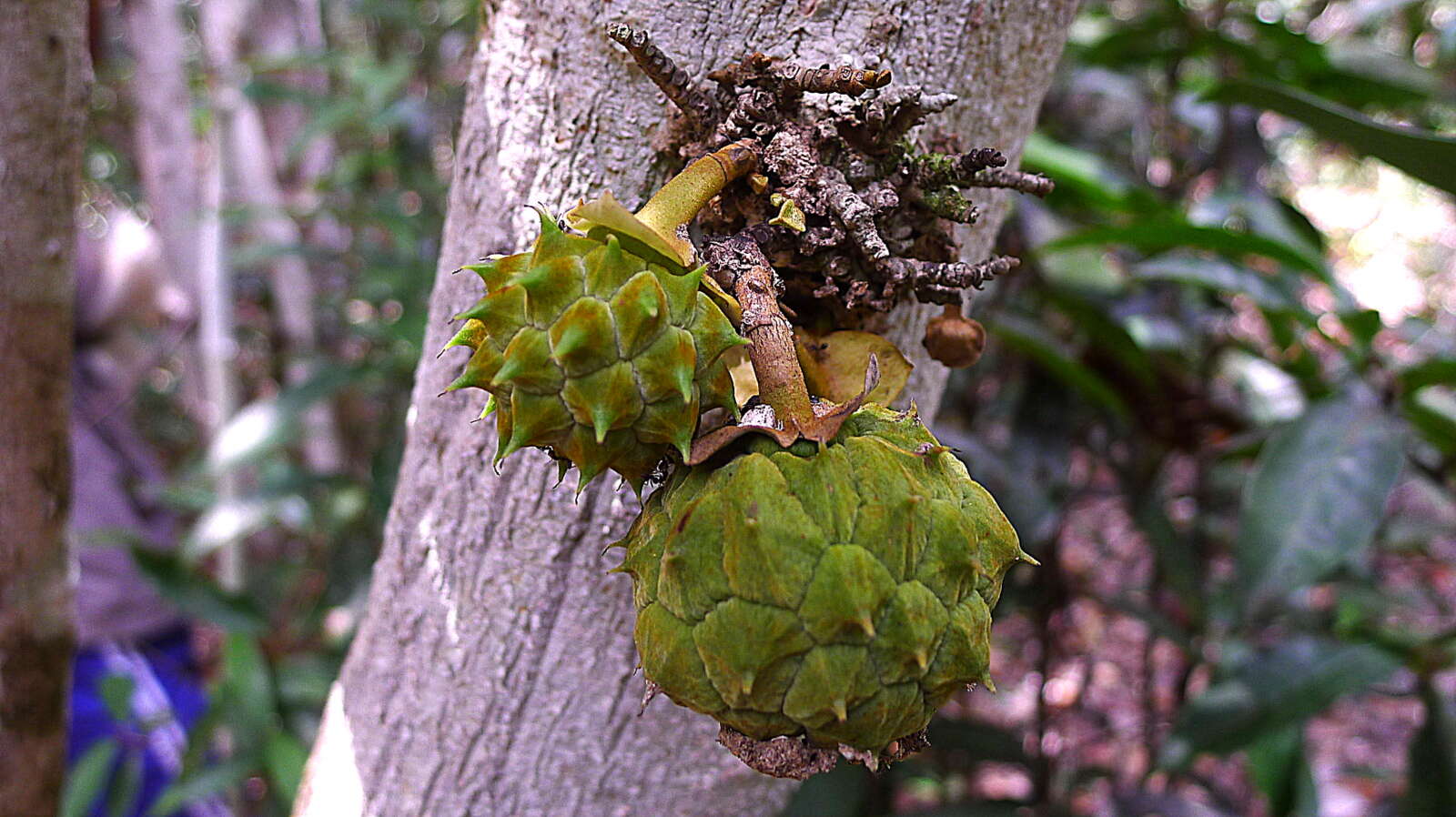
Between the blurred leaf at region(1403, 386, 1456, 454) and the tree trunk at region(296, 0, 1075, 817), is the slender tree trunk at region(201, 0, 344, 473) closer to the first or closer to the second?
the tree trunk at region(296, 0, 1075, 817)

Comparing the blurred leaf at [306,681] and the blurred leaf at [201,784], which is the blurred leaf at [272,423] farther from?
the blurred leaf at [201,784]

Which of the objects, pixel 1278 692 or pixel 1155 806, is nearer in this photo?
pixel 1278 692

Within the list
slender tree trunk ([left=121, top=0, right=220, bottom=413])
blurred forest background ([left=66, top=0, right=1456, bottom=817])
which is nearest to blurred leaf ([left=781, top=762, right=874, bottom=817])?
blurred forest background ([left=66, top=0, right=1456, bottom=817])

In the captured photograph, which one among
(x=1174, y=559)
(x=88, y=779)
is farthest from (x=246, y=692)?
Answer: (x=1174, y=559)

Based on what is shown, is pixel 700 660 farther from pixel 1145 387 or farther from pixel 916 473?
pixel 1145 387

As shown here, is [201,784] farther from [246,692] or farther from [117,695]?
[117,695]
